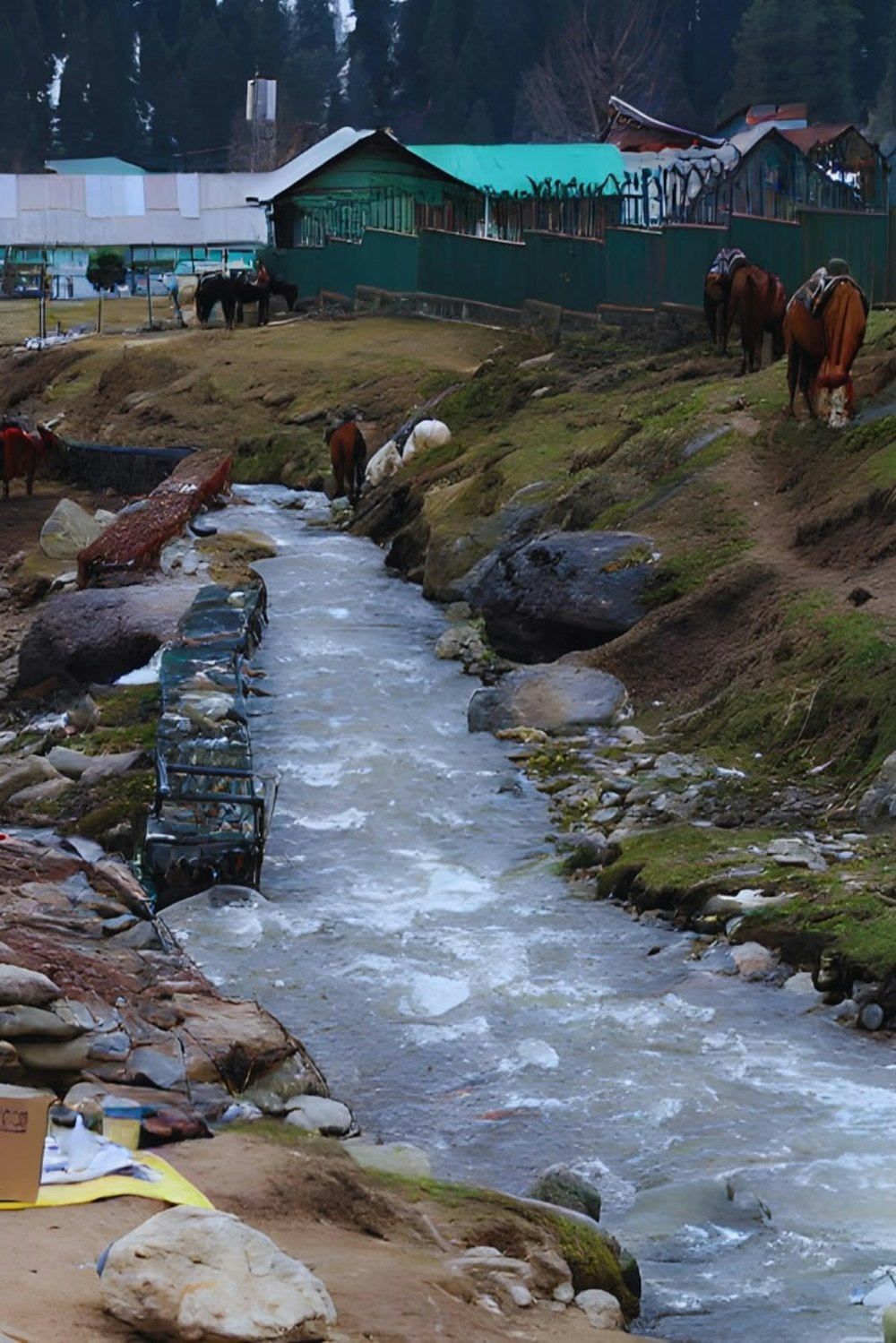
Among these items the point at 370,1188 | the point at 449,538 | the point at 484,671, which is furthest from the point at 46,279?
the point at 370,1188

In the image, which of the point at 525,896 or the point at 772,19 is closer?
the point at 525,896

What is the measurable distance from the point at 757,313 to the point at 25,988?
54.8 feet

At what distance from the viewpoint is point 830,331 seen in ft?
63.9

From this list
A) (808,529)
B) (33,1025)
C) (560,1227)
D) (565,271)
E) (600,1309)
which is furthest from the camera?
(565,271)

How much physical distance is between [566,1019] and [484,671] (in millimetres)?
8076

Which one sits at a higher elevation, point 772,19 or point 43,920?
point 772,19

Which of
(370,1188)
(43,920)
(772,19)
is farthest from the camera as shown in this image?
(772,19)

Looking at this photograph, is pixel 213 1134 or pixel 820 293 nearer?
pixel 213 1134

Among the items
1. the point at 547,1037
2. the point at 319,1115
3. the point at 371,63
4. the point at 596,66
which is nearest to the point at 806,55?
the point at 596,66

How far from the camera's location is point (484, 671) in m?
19.2

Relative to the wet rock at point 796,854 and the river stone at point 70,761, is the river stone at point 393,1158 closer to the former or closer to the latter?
the wet rock at point 796,854

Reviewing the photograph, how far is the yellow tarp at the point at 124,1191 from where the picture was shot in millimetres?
7203

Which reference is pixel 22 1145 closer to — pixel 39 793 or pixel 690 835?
pixel 690 835

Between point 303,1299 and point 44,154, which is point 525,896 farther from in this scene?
point 44,154
